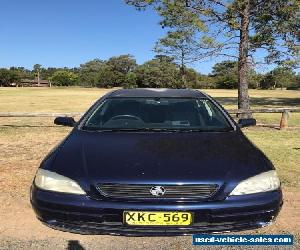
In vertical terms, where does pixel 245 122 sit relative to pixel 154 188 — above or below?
above

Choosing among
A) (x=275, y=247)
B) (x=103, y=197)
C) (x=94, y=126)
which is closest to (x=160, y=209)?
(x=103, y=197)

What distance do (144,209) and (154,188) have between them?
0.60 ft

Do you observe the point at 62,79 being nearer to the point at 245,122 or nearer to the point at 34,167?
the point at 34,167

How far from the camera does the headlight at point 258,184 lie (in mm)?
3648

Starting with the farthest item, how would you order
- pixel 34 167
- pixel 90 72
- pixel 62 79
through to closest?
pixel 90 72 < pixel 62 79 < pixel 34 167

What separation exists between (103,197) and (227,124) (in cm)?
209

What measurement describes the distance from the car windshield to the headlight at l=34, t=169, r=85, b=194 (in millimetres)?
1174

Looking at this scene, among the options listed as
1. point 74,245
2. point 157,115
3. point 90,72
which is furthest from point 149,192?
point 90,72

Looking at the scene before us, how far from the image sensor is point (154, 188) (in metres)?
3.55

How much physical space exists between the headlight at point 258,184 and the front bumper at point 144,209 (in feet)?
0.14

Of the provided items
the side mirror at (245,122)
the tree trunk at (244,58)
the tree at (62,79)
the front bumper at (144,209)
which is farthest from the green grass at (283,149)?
the tree at (62,79)

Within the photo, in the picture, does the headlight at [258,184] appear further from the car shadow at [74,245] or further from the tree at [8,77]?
the tree at [8,77]

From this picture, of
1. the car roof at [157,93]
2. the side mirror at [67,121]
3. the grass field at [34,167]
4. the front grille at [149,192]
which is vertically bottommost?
the grass field at [34,167]

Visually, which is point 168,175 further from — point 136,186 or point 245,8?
point 245,8
